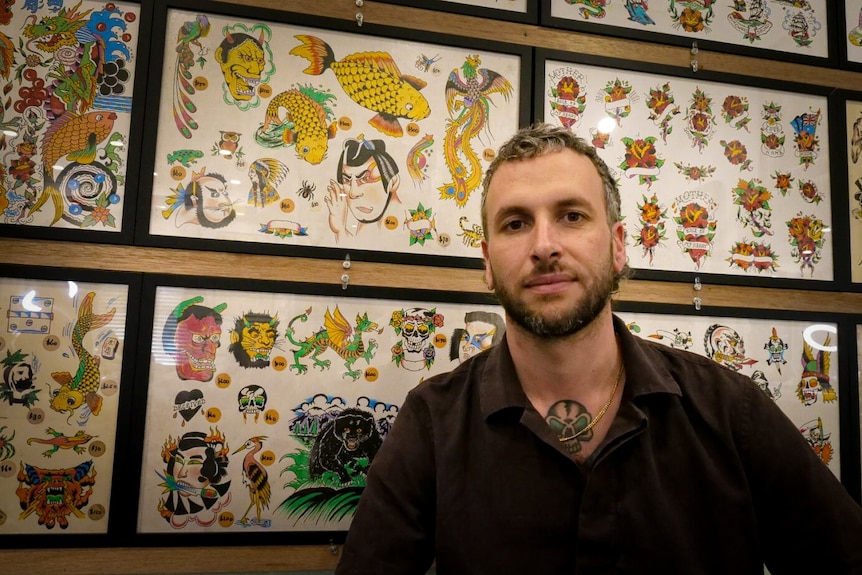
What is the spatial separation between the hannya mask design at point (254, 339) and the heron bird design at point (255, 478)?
231mm

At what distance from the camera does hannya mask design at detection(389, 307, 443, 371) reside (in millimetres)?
1763

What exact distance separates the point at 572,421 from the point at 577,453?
7 centimetres

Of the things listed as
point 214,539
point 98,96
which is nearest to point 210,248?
point 98,96

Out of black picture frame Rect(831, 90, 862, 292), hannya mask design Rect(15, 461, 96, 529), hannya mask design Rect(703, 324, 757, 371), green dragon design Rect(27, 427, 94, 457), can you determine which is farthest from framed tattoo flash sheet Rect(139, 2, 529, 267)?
black picture frame Rect(831, 90, 862, 292)

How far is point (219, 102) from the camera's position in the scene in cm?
174

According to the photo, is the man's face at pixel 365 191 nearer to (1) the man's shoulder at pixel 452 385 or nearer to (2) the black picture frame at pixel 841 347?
(1) the man's shoulder at pixel 452 385

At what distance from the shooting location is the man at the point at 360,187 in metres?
1.76

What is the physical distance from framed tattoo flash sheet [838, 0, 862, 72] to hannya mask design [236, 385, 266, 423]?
2460mm

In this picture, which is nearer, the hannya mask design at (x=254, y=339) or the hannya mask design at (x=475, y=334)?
the hannya mask design at (x=254, y=339)

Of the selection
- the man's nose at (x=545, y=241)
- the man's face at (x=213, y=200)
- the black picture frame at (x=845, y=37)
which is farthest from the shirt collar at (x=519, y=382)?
the black picture frame at (x=845, y=37)

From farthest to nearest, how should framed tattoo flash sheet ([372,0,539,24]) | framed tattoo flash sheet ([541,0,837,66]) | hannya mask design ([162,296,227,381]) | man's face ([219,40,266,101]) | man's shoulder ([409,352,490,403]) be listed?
framed tattoo flash sheet ([541,0,837,66]) → framed tattoo flash sheet ([372,0,539,24]) → man's face ([219,40,266,101]) → hannya mask design ([162,296,227,381]) → man's shoulder ([409,352,490,403])

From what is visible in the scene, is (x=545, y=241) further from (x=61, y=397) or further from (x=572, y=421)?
(x=61, y=397)

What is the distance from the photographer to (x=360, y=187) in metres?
1.78

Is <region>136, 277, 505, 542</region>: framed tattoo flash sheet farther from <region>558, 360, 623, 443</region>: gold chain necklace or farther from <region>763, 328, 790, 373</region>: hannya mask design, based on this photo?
<region>763, 328, 790, 373</region>: hannya mask design
